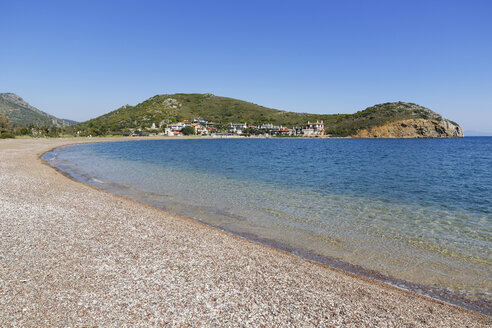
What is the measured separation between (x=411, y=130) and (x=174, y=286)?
16956 cm

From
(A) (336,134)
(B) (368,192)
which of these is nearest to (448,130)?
(A) (336,134)

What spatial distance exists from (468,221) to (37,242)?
1749 centimetres

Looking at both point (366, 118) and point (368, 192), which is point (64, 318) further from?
point (366, 118)

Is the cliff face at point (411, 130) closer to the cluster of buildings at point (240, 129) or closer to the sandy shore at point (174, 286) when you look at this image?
the cluster of buildings at point (240, 129)

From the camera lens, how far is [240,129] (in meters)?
180

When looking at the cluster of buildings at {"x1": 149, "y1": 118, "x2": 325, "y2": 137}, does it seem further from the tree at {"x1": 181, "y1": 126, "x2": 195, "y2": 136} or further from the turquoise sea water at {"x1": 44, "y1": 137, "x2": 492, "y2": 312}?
the turquoise sea water at {"x1": 44, "y1": 137, "x2": 492, "y2": 312}

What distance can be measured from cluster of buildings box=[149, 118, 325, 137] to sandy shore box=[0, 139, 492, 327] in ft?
501

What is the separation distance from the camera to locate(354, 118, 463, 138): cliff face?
14612 cm

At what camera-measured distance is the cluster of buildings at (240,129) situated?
6393 inches

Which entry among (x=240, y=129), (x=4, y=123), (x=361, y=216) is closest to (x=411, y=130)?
(x=240, y=129)

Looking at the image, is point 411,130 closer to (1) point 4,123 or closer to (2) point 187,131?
(2) point 187,131

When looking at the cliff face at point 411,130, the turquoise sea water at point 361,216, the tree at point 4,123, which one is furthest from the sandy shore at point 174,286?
the cliff face at point 411,130

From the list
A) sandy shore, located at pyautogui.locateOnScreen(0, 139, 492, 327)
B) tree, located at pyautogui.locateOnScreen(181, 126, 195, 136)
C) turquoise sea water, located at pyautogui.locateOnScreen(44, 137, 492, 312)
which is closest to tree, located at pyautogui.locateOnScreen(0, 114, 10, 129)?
tree, located at pyautogui.locateOnScreen(181, 126, 195, 136)

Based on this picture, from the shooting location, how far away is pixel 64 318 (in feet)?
15.4
